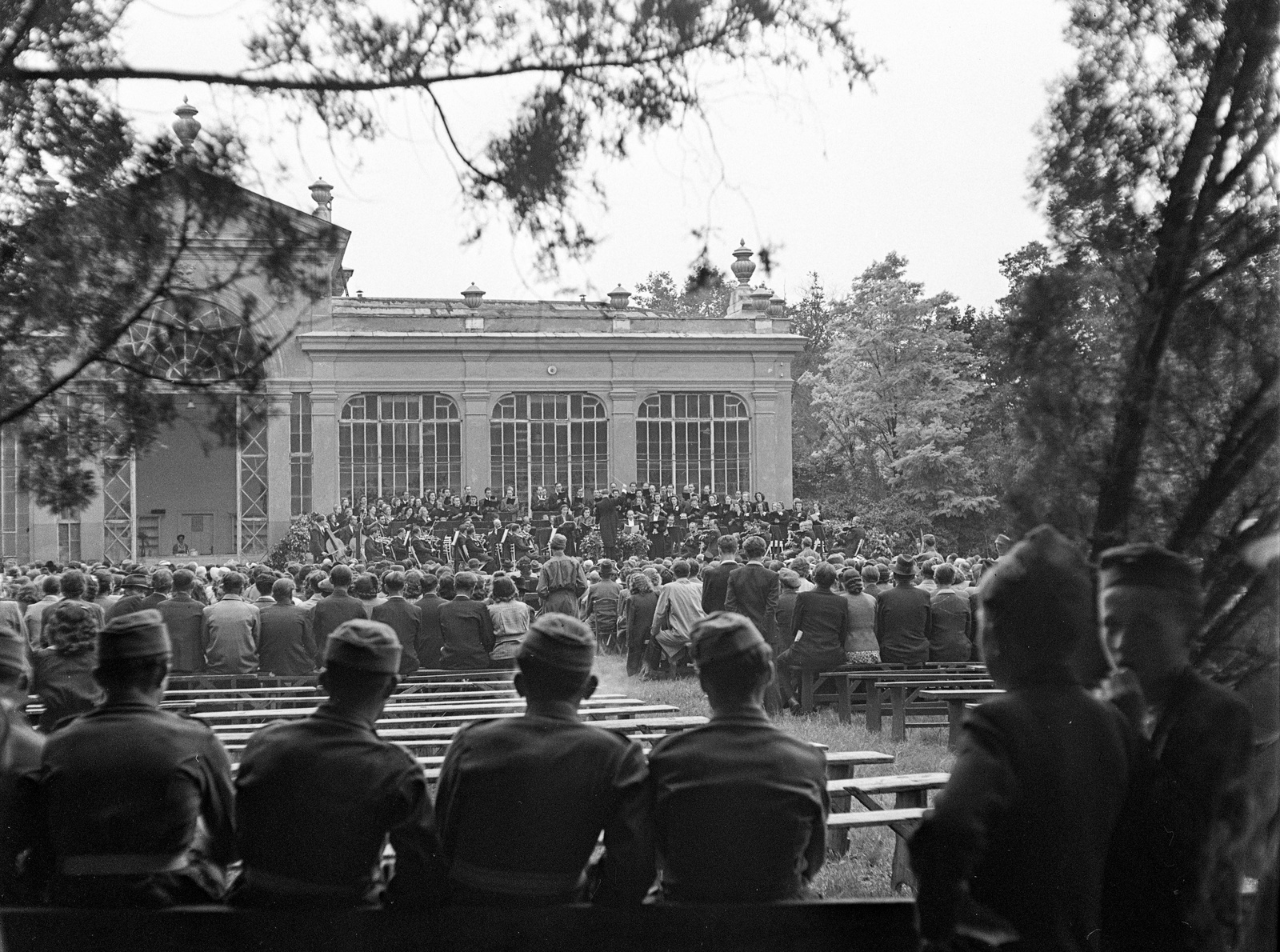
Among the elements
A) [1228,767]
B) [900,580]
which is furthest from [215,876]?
[900,580]

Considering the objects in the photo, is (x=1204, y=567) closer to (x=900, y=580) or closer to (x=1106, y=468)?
(x=1106, y=468)

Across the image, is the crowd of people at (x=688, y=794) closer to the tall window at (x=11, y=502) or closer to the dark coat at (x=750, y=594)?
the tall window at (x=11, y=502)

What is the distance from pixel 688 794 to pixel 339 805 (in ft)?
2.55

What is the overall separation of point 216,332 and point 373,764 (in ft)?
3.74

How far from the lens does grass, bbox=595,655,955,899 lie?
214 inches

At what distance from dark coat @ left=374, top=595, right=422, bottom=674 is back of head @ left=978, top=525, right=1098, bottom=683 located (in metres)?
5.45

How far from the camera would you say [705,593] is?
740cm

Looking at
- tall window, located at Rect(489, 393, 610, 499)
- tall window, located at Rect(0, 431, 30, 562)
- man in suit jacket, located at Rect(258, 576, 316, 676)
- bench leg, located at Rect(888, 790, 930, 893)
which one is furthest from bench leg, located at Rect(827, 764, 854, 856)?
man in suit jacket, located at Rect(258, 576, 316, 676)

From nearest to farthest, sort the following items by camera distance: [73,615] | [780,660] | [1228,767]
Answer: [1228,767], [73,615], [780,660]

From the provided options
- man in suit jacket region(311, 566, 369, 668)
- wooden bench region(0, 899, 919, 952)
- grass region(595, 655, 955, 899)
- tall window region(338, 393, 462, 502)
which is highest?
tall window region(338, 393, 462, 502)

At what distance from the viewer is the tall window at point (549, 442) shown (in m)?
8.83

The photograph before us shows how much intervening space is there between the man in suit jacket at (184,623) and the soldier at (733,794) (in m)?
3.62

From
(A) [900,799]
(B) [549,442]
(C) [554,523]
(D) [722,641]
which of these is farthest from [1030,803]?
(C) [554,523]

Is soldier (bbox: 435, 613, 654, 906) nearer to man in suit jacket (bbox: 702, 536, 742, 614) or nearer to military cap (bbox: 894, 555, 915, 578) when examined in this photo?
man in suit jacket (bbox: 702, 536, 742, 614)
